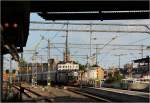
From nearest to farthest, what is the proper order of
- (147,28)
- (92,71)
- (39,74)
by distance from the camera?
(147,28) < (92,71) < (39,74)

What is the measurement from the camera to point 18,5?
59.0 ft

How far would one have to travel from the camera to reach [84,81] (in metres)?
102

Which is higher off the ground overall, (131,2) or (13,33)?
(131,2)

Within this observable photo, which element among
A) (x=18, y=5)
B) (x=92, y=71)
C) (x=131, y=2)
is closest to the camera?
(x=18, y=5)

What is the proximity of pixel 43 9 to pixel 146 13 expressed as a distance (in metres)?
5.83

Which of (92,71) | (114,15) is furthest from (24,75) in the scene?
(114,15)

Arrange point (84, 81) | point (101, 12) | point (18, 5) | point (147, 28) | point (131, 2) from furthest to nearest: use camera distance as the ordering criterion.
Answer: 1. point (84, 81)
2. point (147, 28)
3. point (101, 12)
4. point (131, 2)
5. point (18, 5)

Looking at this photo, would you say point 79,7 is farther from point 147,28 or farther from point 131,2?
point 147,28

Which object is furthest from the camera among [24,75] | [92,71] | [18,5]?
[24,75]

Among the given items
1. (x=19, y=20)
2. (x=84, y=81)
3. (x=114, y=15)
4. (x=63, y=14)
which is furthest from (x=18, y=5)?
(x=84, y=81)

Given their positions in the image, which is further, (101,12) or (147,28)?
(147,28)

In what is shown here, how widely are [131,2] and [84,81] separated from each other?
3170 inches

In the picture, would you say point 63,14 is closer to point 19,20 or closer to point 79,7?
point 79,7

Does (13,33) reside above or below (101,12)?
below
